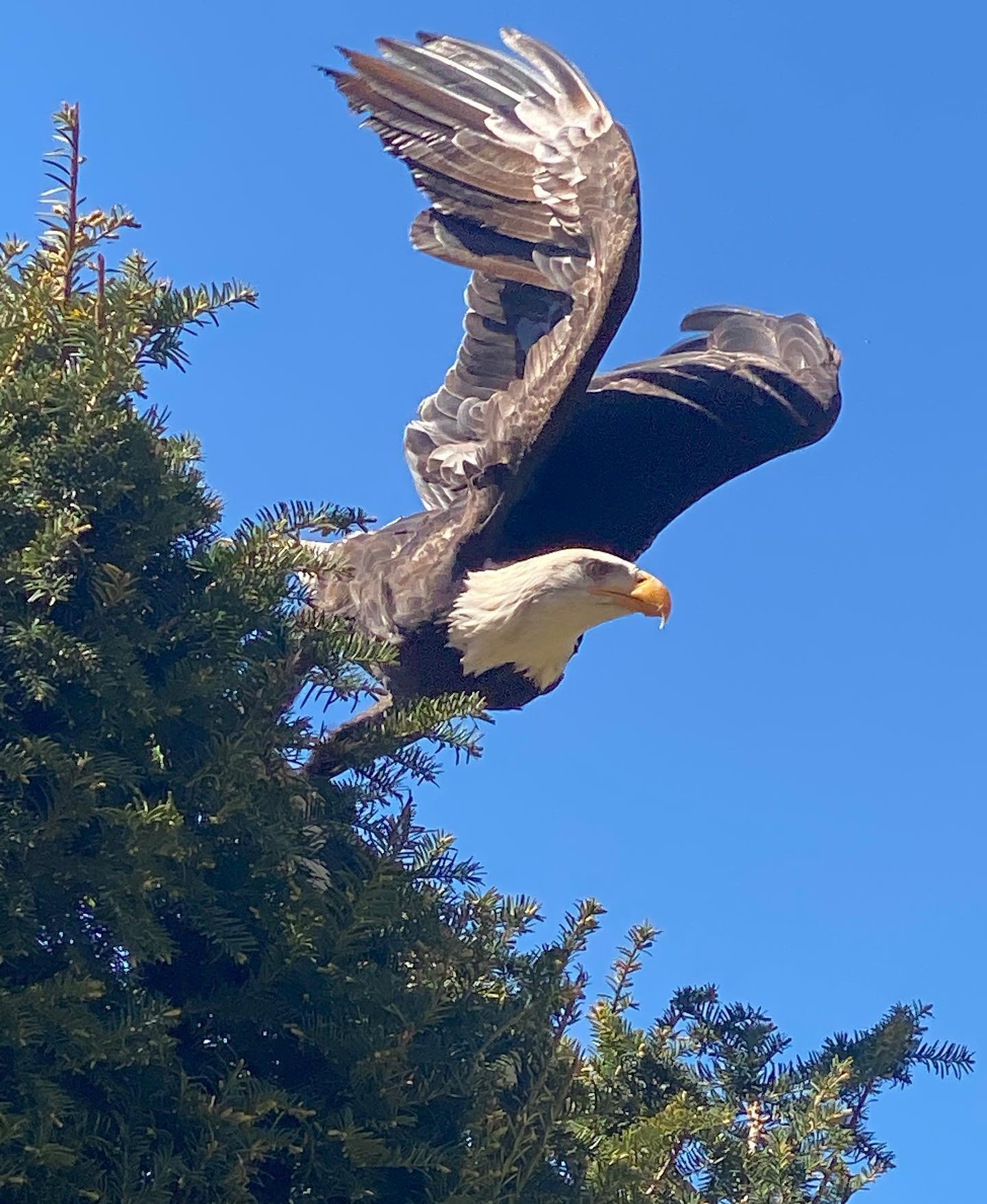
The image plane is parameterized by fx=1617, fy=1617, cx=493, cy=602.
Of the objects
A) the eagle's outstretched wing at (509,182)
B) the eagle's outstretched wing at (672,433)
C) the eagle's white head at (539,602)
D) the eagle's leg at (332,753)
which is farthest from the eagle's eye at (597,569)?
the eagle's leg at (332,753)

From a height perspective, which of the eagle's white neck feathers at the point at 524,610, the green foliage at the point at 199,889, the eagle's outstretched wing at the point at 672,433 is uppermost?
the eagle's outstretched wing at the point at 672,433

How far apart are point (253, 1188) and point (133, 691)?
31.5 inches

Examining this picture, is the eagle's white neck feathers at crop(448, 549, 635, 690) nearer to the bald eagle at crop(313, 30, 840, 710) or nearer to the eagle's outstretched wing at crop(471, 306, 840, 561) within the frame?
the bald eagle at crop(313, 30, 840, 710)

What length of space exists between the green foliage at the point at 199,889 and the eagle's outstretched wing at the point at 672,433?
10.0 feet

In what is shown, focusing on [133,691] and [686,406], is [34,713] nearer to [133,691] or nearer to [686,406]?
[133,691]

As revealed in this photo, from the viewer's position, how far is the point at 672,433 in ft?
20.4

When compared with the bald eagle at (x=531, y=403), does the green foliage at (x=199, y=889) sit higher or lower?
lower

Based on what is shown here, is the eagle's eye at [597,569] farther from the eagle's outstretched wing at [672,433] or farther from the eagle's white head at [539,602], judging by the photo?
the eagle's outstretched wing at [672,433]

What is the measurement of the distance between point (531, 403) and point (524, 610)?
2.30 feet

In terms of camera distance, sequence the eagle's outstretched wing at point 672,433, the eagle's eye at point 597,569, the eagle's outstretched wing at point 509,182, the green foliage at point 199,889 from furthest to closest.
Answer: the eagle's outstretched wing at point 672,433 → the eagle's eye at point 597,569 → the eagle's outstretched wing at point 509,182 → the green foliage at point 199,889

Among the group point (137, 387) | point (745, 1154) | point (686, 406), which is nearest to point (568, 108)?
point (686, 406)

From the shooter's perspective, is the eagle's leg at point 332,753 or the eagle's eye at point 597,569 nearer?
the eagle's leg at point 332,753

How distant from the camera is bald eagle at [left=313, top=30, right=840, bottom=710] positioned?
5.46 meters

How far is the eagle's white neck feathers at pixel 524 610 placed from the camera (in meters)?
Answer: 5.51
